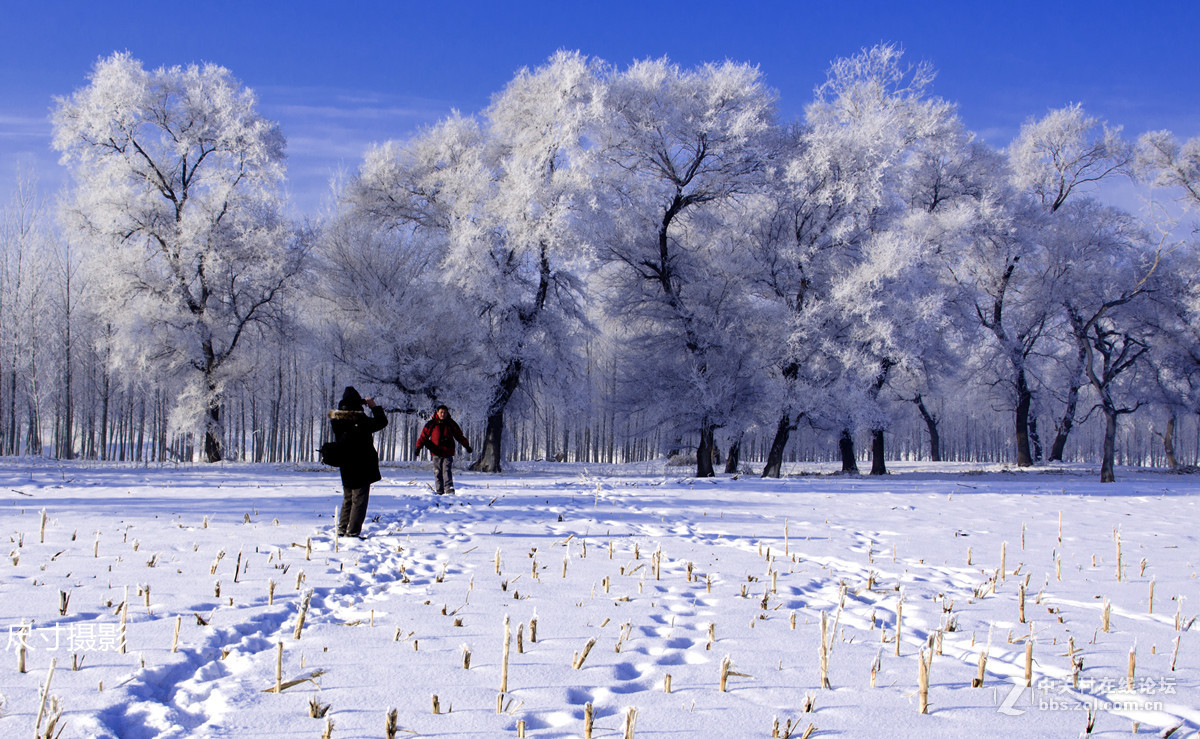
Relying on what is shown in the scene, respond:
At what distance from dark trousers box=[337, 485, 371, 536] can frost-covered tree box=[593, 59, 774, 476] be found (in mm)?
14970

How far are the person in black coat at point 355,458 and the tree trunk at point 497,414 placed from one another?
14851 mm

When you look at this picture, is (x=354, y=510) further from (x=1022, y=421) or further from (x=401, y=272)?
(x=1022, y=421)

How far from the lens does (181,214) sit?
82.1ft

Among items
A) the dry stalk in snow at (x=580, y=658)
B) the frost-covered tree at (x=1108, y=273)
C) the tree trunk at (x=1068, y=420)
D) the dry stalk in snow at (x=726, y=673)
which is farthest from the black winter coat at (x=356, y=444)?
the tree trunk at (x=1068, y=420)

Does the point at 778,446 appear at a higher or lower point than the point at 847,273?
lower

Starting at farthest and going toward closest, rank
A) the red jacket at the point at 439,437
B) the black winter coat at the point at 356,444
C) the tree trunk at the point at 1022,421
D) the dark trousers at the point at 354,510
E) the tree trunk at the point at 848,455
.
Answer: the tree trunk at the point at 1022,421, the tree trunk at the point at 848,455, the red jacket at the point at 439,437, the black winter coat at the point at 356,444, the dark trousers at the point at 354,510

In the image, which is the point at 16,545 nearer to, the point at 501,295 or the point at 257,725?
the point at 257,725

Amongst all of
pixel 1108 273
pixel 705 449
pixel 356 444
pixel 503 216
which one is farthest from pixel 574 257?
pixel 1108 273

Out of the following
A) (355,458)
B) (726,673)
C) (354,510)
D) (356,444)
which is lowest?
(726,673)

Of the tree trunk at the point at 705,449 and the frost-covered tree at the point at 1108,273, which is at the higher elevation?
the frost-covered tree at the point at 1108,273

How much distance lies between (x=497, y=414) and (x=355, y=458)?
15810mm

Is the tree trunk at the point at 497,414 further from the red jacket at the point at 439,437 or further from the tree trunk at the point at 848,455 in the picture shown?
the tree trunk at the point at 848,455

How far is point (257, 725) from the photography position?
2906 millimetres

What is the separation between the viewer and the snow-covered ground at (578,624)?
317 cm
